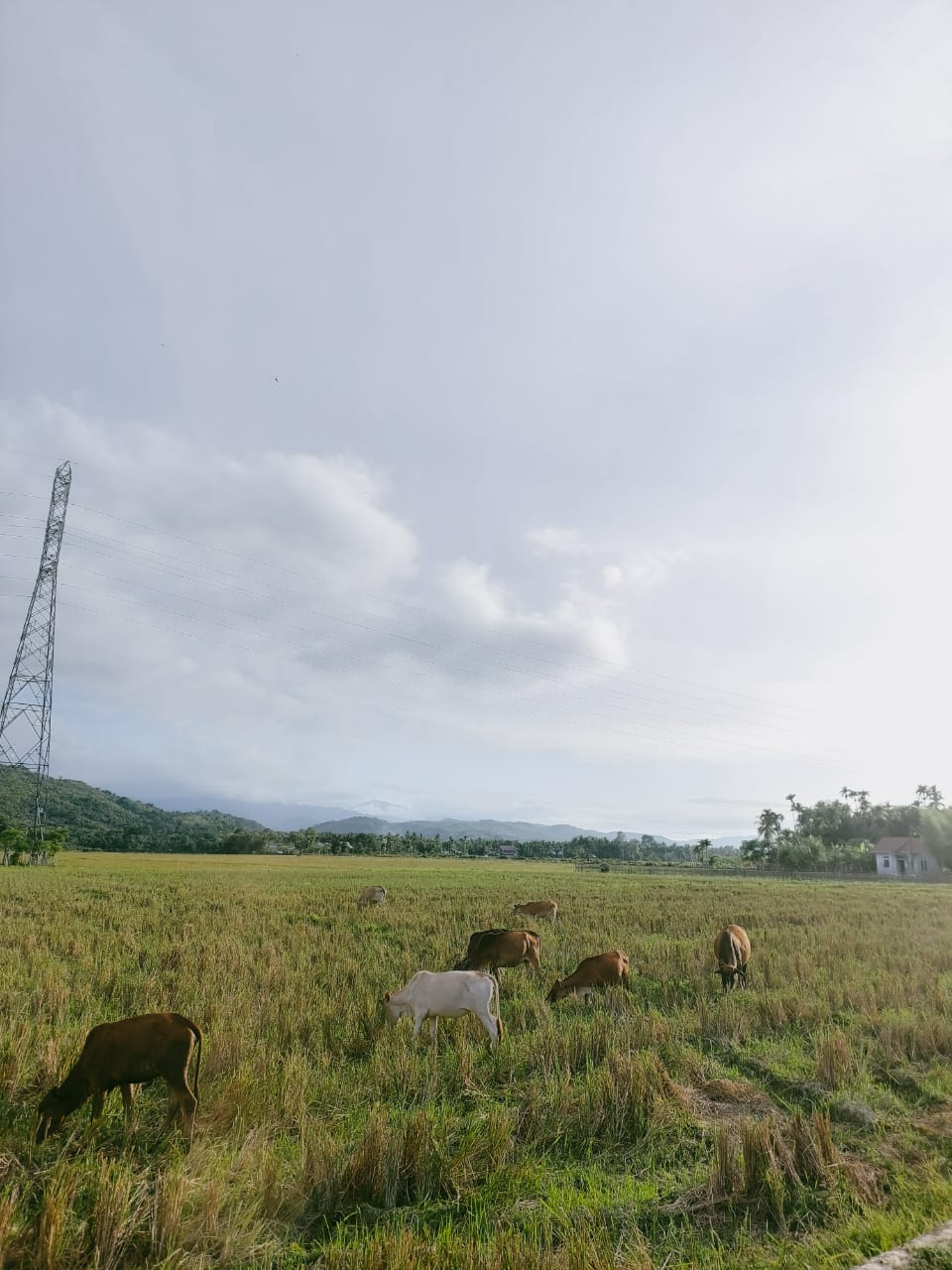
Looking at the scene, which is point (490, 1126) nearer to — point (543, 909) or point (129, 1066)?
point (129, 1066)

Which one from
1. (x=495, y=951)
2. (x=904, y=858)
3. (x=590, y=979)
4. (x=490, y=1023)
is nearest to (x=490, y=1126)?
(x=490, y=1023)

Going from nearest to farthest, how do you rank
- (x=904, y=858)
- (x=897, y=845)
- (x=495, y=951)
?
(x=495, y=951)
(x=904, y=858)
(x=897, y=845)

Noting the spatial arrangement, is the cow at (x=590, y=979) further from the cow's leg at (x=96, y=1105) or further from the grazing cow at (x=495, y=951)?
the cow's leg at (x=96, y=1105)

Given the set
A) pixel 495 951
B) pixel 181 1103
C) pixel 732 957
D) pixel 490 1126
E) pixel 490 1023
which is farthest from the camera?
pixel 732 957

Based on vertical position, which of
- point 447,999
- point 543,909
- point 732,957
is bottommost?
point 543,909

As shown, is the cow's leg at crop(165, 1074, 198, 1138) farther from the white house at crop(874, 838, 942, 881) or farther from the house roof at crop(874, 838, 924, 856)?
the house roof at crop(874, 838, 924, 856)

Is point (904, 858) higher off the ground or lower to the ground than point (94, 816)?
higher

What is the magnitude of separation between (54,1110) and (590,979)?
7.95 meters

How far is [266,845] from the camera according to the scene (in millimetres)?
123938

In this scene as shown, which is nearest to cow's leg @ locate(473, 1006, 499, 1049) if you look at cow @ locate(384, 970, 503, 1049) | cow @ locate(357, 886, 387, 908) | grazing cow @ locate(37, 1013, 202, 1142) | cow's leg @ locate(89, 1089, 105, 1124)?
cow @ locate(384, 970, 503, 1049)

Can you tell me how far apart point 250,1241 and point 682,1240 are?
2999 millimetres

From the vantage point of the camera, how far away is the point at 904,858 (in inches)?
3511

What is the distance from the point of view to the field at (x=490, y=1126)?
4477mm

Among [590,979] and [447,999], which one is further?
[590,979]
